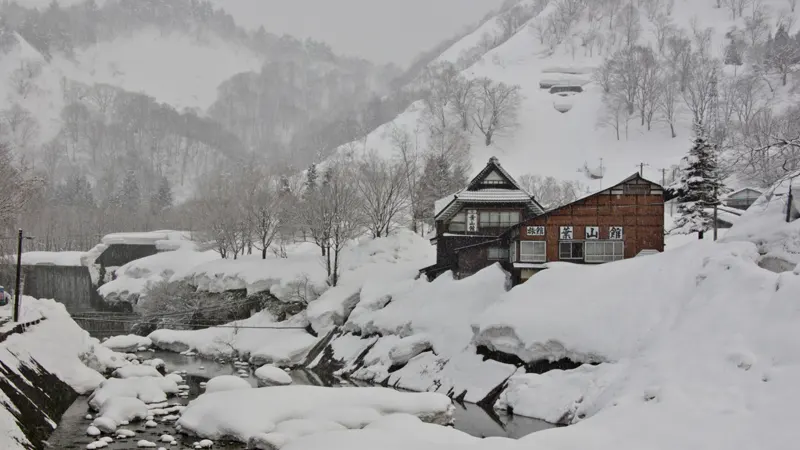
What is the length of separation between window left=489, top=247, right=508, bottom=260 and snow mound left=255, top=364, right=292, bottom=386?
14213 mm

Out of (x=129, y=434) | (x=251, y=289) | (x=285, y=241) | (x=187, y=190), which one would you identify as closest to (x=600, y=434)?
(x=129, y=434)

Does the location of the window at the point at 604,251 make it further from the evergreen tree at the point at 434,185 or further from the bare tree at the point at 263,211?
the bare tree at the point at 263,211

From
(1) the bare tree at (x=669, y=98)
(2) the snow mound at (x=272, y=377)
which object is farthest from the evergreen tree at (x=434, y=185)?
(1) the bare tree at (x=669, y=98)

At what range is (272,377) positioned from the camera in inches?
1260

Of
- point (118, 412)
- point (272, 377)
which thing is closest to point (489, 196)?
point (272, 377)

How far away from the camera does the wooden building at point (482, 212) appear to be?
41344 millimetres

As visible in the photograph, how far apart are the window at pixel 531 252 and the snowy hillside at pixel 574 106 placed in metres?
47.8

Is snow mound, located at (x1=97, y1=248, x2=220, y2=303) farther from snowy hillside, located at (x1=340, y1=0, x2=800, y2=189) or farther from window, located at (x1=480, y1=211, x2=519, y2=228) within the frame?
snowy hillside, located at (x1=340, y1=0, x2=800, y2=189)

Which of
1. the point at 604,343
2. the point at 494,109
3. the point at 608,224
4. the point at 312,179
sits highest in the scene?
the point at 494,109

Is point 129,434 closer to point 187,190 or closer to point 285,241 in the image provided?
point 285,241

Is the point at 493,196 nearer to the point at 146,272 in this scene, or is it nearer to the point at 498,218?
the point at 498,218

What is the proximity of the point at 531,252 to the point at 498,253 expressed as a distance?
10.8 feet

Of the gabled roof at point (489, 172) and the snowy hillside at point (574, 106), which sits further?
the snowy hillside at point (574, 106)

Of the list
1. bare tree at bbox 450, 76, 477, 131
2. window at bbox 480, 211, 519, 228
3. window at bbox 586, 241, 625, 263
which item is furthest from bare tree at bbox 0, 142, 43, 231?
bare tree at bbox 450, 76, 477, 131
